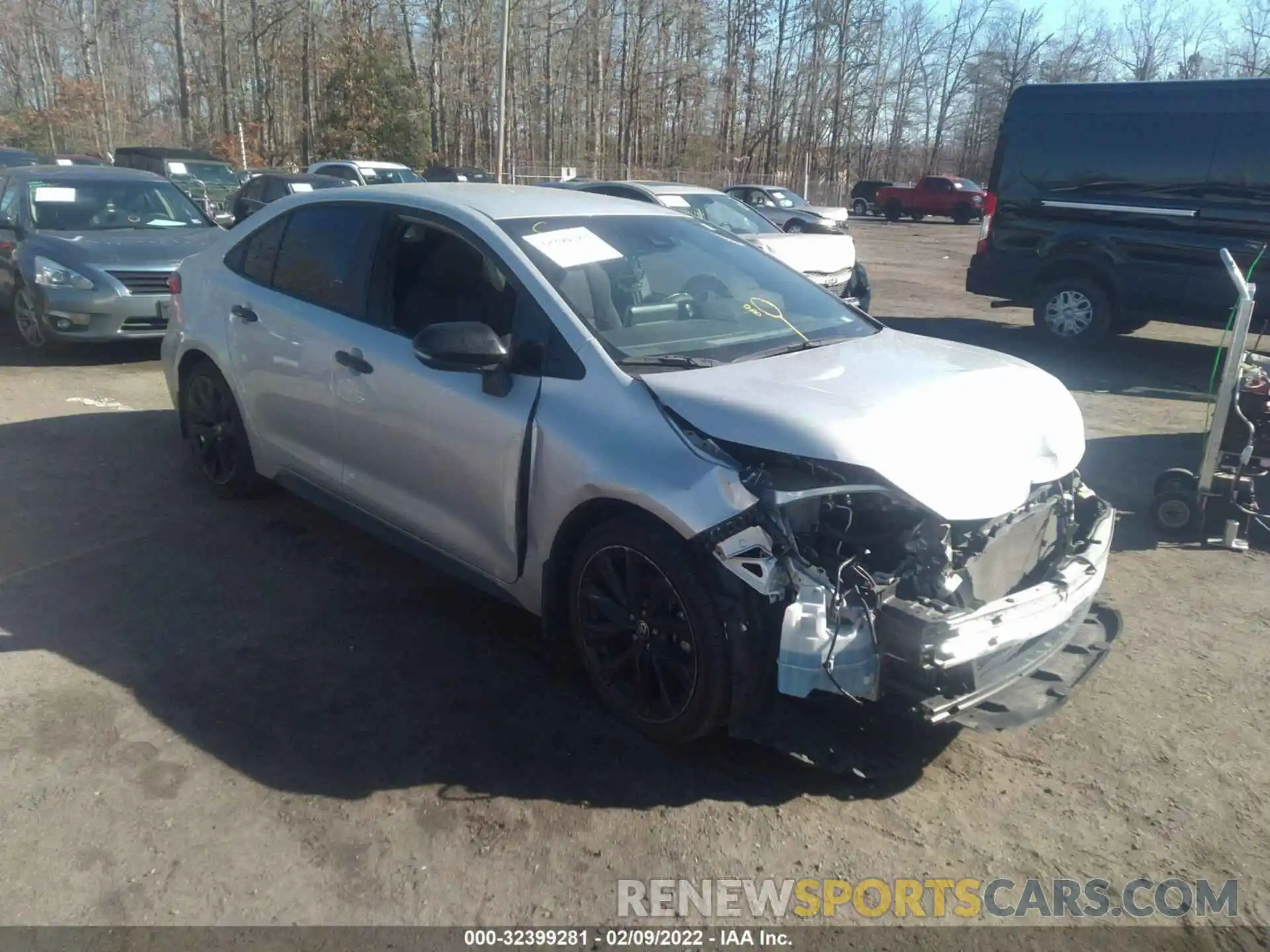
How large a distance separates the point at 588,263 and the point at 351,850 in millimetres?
2314

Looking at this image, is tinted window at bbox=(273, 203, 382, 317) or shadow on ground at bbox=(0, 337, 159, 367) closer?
tinted window at bbox=(273, 203, 382, 317)

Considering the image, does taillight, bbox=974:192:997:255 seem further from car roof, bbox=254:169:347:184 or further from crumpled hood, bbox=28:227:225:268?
car roof, bbox=254:169:347:184

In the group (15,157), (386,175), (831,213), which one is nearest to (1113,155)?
(831,213)

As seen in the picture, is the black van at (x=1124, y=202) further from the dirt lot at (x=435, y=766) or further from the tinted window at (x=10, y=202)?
the tinted window at (x=10, y=202)

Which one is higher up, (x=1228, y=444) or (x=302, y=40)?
(x=302, y=40)

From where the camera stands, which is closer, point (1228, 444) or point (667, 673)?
point (667, 673)

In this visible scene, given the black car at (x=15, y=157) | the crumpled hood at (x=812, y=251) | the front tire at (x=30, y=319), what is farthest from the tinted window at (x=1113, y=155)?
the black car at (x=15, y=157)

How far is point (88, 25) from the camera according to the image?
2128 inches

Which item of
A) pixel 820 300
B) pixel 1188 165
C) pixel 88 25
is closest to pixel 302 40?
pixel 88 25

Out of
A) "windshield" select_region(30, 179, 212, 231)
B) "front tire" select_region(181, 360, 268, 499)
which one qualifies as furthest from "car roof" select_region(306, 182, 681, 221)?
"windshield" select_region(30, 179, 212, 231)

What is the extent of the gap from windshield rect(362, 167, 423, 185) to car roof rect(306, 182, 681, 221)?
1625cm

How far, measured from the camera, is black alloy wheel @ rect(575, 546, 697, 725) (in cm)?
330

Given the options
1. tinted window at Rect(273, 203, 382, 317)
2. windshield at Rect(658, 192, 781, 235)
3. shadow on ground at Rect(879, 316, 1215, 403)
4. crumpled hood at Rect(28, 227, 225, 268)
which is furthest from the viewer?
windshield at Rect(658, 192, 781, 235)

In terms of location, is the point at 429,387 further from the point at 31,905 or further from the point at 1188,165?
the point at 1188,165
